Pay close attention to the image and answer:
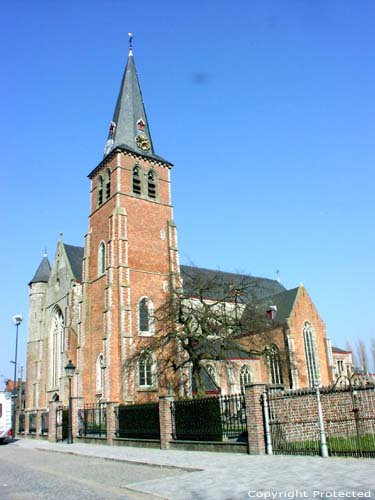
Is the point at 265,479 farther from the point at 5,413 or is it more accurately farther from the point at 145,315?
the point at 145,315

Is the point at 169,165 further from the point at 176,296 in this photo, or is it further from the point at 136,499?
the point at 136,499

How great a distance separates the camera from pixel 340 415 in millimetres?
14250

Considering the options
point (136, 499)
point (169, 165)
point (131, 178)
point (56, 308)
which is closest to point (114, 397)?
point (56, 308)

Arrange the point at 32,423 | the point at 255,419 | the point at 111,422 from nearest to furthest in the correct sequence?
the point at 255,419, the point at 111,422, the point at 32,423

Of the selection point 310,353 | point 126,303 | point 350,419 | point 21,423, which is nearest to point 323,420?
point 350,419

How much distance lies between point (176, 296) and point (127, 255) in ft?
20.2

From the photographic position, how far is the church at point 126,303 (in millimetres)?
29438

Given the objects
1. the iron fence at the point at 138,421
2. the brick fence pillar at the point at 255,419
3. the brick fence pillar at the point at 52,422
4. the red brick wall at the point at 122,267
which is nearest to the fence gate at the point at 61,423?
the brick fence pillar at the point at 52,422

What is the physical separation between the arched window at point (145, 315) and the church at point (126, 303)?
0.07 m

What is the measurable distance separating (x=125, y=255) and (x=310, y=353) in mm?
18535

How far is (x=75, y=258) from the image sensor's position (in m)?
37.8

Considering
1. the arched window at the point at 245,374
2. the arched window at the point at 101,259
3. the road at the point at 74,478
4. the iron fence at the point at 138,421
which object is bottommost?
the road at the point at 74,478

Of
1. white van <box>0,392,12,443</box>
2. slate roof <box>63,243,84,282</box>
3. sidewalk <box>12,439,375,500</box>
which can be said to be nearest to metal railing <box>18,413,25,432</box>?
white van <box>0,392,12,443</box>

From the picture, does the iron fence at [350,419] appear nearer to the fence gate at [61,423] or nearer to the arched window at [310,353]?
the fence gate at [61,423]
